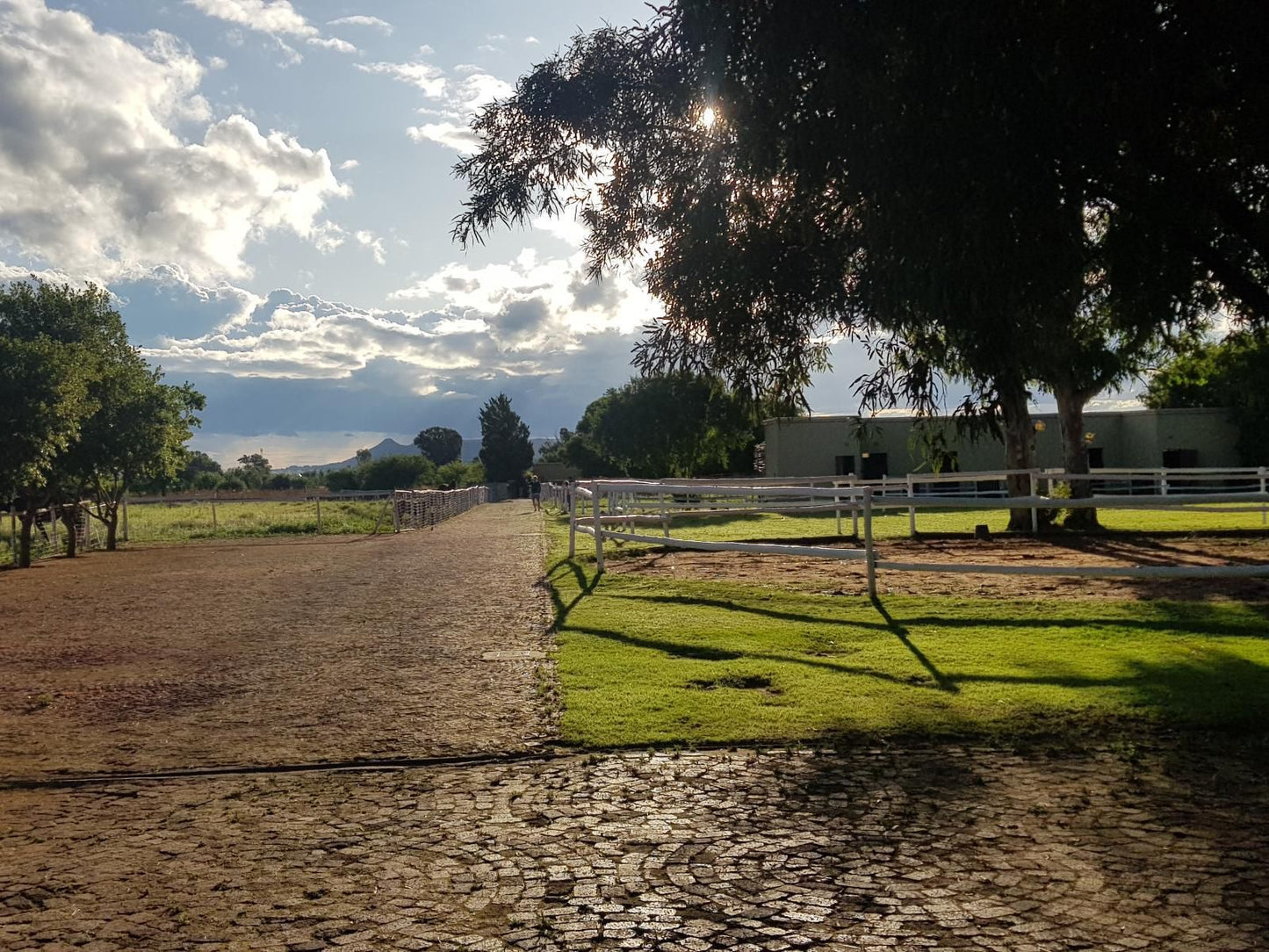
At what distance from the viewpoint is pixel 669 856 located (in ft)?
12.2

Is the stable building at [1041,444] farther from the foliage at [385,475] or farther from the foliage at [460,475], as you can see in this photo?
the foliage at [385,475]

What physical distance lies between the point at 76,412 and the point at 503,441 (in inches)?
5238

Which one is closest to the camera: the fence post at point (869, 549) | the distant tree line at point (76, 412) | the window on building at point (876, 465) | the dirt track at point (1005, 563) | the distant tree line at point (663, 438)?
the fence post at point (869, 549)

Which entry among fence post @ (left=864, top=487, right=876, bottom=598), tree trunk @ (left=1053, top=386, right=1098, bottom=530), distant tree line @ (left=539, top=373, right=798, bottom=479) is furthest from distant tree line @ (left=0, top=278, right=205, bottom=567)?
distant tree line @ (left=539, top=373, right=798, bottom=479)

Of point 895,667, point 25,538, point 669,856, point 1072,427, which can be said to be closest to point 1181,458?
point 1072,427

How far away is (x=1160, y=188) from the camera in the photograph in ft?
21.3

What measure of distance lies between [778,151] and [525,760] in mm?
4145

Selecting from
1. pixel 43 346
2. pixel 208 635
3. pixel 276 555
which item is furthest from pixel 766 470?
pixel 208 635

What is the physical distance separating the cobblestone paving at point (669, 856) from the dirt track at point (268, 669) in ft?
2.28

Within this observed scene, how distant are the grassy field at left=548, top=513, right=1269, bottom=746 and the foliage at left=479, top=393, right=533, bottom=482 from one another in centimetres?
14307

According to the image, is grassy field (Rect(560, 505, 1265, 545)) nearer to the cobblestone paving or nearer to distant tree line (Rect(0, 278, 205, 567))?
distant tree line (Rect(0, 278, 205, 567))

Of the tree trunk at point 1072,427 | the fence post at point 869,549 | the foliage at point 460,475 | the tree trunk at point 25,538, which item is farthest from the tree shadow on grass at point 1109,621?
the foliage at point 460,475

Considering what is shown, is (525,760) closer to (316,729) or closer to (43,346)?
(316,729)

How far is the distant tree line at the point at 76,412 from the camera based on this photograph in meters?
18.4
